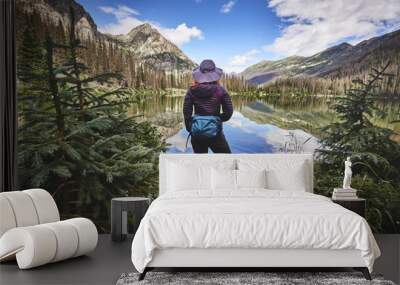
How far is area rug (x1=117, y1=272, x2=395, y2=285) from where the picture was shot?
495 centimetres

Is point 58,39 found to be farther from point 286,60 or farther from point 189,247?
point 189,247

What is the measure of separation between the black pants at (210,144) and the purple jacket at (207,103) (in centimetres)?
19

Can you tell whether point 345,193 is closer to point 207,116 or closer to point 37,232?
point 207,116

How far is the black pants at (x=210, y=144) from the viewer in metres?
7.89

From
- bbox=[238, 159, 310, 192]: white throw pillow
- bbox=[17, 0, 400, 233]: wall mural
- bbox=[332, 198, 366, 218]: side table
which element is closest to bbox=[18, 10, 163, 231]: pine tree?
bbox=[17, 0, 400, 233]: wall mural

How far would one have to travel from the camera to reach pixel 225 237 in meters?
5.02

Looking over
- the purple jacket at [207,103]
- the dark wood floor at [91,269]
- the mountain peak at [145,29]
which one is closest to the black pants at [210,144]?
the purple jacket at [207,103]

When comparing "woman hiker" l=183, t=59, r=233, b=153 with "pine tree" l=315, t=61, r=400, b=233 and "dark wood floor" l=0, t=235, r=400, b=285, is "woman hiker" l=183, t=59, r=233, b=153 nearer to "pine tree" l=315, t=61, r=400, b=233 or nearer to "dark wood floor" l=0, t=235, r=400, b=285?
"pine tree" l=315, t=61, r=400, b=233

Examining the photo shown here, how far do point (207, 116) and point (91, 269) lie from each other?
2.98 metres

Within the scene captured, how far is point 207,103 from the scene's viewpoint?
793 centimetres

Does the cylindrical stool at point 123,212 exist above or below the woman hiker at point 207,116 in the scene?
below

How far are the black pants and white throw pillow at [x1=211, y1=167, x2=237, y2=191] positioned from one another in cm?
98

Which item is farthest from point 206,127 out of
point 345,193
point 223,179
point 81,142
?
point 345,193

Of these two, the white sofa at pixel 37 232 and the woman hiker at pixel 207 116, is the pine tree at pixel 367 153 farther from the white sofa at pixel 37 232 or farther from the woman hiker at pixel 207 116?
the white sofa at pixel 37 232
